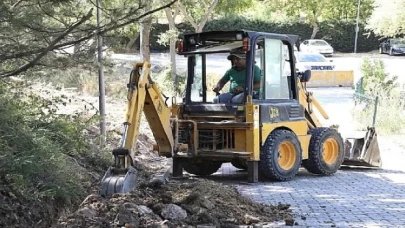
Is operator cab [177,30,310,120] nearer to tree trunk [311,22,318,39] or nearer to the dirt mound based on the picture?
the dirt mound

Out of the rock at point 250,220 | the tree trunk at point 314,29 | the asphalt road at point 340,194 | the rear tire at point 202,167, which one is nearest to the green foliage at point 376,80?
the asphalt road at point 340,194

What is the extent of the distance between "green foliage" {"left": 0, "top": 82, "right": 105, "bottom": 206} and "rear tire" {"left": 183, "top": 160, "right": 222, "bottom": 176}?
292cm

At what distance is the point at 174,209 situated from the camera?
782 cm

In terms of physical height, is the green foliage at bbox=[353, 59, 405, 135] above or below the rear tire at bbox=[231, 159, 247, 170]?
above

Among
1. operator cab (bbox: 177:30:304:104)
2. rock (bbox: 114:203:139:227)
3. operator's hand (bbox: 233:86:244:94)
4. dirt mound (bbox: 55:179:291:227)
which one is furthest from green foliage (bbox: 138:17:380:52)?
rock (bbox: 114:203:139:227)

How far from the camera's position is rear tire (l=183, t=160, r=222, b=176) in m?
12.2

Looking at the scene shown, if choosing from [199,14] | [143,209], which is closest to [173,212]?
[143,209]

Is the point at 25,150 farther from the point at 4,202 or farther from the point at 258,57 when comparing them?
the point at 258,57

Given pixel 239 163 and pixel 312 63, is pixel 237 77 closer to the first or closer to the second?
pixel 239 163

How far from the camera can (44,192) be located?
698cm

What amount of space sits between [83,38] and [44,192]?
5.28 feet

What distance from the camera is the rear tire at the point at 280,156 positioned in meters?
11.1

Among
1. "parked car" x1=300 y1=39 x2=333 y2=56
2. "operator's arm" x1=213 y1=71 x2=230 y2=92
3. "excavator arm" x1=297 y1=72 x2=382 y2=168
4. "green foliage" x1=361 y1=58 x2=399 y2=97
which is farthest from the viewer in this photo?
"parked car" x1=300 y1=39 x2=333 y2=56

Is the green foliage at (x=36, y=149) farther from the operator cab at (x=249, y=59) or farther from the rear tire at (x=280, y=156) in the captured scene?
the rear tire at (x=280, y=156)
